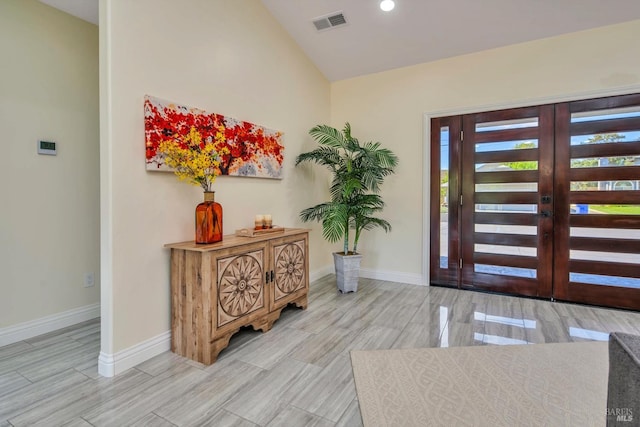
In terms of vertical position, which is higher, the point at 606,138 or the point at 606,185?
the point at 606,138

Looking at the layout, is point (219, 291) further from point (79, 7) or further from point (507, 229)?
point (507, 229)

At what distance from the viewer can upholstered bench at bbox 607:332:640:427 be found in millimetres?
914

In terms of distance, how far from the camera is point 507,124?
358cm

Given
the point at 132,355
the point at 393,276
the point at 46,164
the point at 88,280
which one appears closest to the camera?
the point at 132,355

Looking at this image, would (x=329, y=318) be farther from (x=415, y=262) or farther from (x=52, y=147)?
(x=52, y=147)

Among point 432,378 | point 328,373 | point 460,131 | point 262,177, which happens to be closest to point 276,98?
point 262,177

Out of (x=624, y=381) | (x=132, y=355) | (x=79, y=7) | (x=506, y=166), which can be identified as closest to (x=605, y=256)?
(x=506, y=166)

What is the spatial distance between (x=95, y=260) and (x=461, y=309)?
145 inches

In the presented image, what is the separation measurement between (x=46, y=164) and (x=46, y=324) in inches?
53.8

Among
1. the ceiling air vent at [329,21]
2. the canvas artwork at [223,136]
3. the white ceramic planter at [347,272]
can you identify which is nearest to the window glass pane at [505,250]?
the white ceramic planter at [347,272]

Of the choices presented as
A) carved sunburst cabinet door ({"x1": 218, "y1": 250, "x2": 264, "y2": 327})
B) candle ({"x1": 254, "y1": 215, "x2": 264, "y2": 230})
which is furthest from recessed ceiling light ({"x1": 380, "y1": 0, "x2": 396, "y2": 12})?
carved sunburst cabinet door ({"x1": 218, "y1": 250, "x2": 264, "y2": 327})

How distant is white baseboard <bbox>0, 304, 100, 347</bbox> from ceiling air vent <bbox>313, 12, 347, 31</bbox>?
376 cm

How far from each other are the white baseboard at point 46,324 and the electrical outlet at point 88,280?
0.20 meters

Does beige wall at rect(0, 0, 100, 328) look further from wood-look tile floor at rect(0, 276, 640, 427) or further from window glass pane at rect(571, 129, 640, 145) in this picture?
window glass pane at rect(571, 129, 640, 145)
